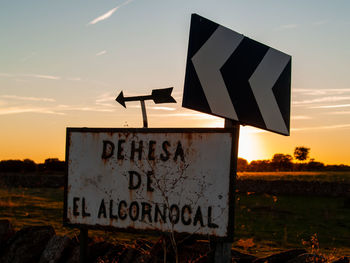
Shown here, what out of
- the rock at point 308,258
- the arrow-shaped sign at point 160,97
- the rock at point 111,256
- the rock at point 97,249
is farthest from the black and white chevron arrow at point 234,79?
the rock at point 97,249

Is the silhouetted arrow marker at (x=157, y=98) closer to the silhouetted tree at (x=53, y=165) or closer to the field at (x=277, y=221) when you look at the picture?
the field at (x=277, y=221)

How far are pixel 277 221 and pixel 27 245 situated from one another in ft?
30.6

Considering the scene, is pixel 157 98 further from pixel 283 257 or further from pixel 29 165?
pixel 29 165

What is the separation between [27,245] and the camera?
6414 mm

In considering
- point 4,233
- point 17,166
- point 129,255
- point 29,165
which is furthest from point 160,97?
point 29,165

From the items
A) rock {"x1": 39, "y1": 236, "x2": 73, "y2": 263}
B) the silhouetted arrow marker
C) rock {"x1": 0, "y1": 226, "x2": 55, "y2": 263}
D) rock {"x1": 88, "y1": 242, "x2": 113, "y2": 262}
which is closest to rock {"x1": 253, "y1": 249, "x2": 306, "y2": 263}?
rock {"x1": 88, "y1": 242, "x2": 113, "y2": 262}

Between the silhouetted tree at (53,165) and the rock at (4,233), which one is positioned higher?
the rock at (4,233)

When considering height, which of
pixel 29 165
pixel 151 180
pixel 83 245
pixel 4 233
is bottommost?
pixel 29 165

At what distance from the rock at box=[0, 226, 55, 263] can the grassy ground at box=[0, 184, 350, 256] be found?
42.0 inches

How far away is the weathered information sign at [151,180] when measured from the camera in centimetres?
489

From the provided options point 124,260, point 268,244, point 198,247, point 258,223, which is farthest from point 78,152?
point 258,223

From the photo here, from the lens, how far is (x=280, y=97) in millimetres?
5246

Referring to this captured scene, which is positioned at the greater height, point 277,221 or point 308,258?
point 308,258

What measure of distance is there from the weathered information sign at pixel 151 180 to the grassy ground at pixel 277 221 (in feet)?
5.96
